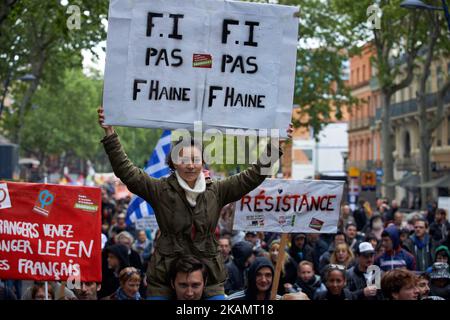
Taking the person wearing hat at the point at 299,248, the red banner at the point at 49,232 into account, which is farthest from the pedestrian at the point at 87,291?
the person wearing hat at the point at 299,248

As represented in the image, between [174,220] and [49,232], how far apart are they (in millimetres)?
3529

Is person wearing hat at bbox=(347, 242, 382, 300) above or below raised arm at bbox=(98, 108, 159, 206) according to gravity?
below

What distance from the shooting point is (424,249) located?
54.4 ft

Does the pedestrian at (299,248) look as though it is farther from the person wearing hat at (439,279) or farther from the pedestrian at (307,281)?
the person wearing hat at (439,279)

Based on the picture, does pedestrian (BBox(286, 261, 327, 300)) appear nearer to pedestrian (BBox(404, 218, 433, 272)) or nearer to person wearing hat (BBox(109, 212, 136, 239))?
pedestrian (BBox(404, 218, 433, 272))

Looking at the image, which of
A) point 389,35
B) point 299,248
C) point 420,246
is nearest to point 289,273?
point 299,248

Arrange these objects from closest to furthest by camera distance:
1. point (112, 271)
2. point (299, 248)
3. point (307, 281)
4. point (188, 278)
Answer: point (188, 278) < point (307, 281) < point (112, 271) < point (299, 248)

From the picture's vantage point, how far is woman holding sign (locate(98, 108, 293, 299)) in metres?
6.73

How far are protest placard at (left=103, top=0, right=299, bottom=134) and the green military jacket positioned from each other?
2.01 ft

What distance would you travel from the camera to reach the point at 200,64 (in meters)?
7.68

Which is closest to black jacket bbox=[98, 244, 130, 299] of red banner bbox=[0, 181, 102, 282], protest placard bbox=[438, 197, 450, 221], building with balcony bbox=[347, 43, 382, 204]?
red banner bbox=[0, 181, 102, 282]

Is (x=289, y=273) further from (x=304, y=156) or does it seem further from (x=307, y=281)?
(x=304, y=156)
